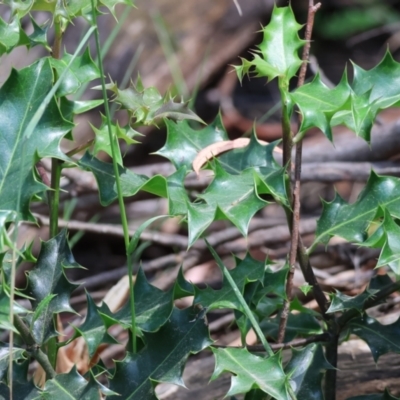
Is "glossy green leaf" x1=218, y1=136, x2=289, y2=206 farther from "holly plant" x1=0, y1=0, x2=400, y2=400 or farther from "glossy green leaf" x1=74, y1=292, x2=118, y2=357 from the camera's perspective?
"glossy green leaf" x1=74, y1=292, x2=118, y2=357

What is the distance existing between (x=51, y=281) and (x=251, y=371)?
1.23ft

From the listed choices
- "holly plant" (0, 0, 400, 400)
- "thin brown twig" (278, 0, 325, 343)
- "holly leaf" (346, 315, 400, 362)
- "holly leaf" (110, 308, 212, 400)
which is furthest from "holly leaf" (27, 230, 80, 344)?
"holly leaf" (346, 315, 400, 362)

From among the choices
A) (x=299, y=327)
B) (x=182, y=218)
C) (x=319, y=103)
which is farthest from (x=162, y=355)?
(x=319, y=103)

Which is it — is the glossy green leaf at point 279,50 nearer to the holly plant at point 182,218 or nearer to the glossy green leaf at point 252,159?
the holly plant at point 182,218

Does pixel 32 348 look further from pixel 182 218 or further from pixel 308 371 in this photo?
pixel 308 371

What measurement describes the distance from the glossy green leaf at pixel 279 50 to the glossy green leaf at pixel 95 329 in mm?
468

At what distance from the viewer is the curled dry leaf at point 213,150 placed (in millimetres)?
1319

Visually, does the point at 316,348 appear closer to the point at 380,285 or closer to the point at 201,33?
the point at 380,285

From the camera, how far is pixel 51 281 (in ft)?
3.95

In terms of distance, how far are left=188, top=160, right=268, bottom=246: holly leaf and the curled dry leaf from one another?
0.35ft

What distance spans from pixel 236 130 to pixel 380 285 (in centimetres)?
287

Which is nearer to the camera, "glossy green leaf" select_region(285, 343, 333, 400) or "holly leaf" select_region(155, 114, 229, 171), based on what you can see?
"glossy green leaf" select_region(285, 343, 333, 400)

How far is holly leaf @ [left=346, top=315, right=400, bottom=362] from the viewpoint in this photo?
124cm

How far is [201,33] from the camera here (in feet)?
12.0
